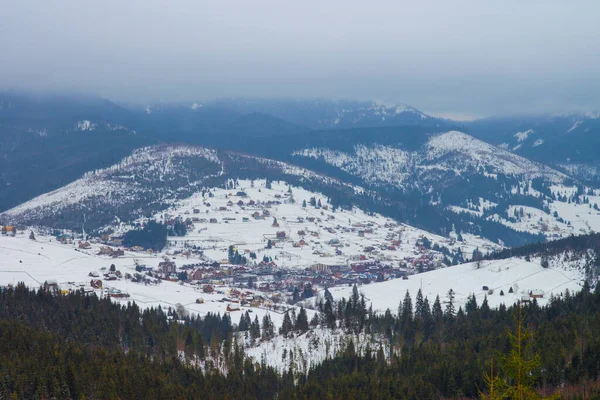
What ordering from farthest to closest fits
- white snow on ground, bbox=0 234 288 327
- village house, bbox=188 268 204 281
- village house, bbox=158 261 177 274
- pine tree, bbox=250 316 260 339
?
village house, bbox=158 261 177 274 < village house, bbox=188 268 204 281 < white snow on ground, bbox=0 234 288 327 < pine tree, bbox=250 316 260 339

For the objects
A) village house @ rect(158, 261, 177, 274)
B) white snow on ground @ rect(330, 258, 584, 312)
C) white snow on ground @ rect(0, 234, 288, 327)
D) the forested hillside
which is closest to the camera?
the forested hillside

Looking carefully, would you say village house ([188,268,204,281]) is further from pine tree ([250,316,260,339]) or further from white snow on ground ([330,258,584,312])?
pine tree ([250,316,260,339])

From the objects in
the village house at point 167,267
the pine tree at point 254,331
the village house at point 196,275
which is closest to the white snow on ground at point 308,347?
the pine tree at point 254,331

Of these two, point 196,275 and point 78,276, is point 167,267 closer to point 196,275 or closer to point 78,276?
point 196,275

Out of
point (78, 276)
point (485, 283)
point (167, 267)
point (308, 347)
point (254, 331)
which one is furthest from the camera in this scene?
point (167, 267)

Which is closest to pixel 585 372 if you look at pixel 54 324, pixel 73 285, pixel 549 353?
pixel 549 353

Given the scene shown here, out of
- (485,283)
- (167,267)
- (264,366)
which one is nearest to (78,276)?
(167,267)

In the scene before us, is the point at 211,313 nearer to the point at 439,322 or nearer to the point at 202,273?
the point at 439,322

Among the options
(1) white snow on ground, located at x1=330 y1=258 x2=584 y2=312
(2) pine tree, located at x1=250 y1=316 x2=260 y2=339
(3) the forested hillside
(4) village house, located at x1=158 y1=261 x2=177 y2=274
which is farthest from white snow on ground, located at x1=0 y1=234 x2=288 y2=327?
(1) white snow on ground, located at x1=330 y1=258 x2=584 y2=312

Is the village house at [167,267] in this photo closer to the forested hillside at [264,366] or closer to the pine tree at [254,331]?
the forested hillside at [264,366]
